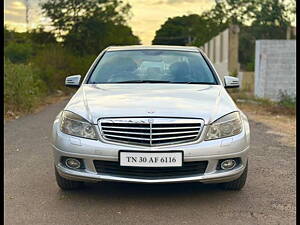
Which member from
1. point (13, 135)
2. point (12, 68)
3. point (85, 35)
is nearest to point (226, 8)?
point (85, 35)

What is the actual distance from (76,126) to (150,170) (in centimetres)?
81

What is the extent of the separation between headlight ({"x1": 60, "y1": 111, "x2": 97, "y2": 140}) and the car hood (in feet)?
0.16

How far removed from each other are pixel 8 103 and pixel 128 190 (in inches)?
344

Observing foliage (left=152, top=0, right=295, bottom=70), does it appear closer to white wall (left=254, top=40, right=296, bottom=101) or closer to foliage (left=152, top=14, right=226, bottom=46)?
foliage (left=152, top=14, right=226, bottom=46)

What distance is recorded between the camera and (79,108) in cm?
448

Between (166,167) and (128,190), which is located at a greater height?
(166,167)

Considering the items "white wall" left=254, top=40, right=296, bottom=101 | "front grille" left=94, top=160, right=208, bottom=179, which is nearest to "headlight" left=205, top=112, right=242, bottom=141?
"front grille" left=94, top=160, right=208, bottom=179

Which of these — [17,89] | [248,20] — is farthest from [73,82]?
[248,20]

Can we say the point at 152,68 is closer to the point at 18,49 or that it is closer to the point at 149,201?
the point at 149,201

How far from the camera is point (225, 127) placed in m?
4.30

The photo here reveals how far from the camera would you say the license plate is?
4.09 meters

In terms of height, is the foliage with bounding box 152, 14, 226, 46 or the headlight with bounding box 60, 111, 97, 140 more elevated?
the headlight with bounding box 60, 111, 97, 140

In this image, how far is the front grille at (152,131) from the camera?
4.15 metres

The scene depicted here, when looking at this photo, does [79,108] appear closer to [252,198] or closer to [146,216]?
[146,216]
